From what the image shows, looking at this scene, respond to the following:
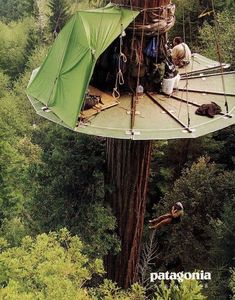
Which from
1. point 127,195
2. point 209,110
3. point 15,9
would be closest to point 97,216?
point 127,195

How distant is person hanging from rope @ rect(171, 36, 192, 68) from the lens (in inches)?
448

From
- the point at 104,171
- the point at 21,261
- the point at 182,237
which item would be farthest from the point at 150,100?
the point at 182,237

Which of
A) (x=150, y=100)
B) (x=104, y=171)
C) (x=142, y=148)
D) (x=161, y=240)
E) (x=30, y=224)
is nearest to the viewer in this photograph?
(x=150, y=100)

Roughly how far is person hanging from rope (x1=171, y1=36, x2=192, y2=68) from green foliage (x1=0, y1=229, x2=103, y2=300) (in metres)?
4.87

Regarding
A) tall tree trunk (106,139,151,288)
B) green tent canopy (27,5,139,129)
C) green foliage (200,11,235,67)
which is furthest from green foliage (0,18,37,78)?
green tent canopy (27,5,139,129)

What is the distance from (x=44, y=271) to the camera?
9664mm

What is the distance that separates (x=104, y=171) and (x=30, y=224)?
4.41 metres

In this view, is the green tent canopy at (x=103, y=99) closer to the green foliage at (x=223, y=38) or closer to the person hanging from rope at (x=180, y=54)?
the person hanging from rope at (x=180, y=54)

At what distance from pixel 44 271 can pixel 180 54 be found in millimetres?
5899

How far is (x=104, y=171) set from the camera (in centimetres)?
1262

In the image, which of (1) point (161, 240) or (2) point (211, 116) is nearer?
(2) point (211, 116)

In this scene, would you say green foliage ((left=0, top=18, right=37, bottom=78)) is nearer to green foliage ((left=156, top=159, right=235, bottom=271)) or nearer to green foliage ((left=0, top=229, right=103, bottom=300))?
green foliage ((left=156, top=159, right=235, bottom=271))

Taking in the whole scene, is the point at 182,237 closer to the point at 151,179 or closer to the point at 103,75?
the point at 151,179

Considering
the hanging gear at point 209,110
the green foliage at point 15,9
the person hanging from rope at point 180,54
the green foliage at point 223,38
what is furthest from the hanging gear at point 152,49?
the green foliage at point 15,9
